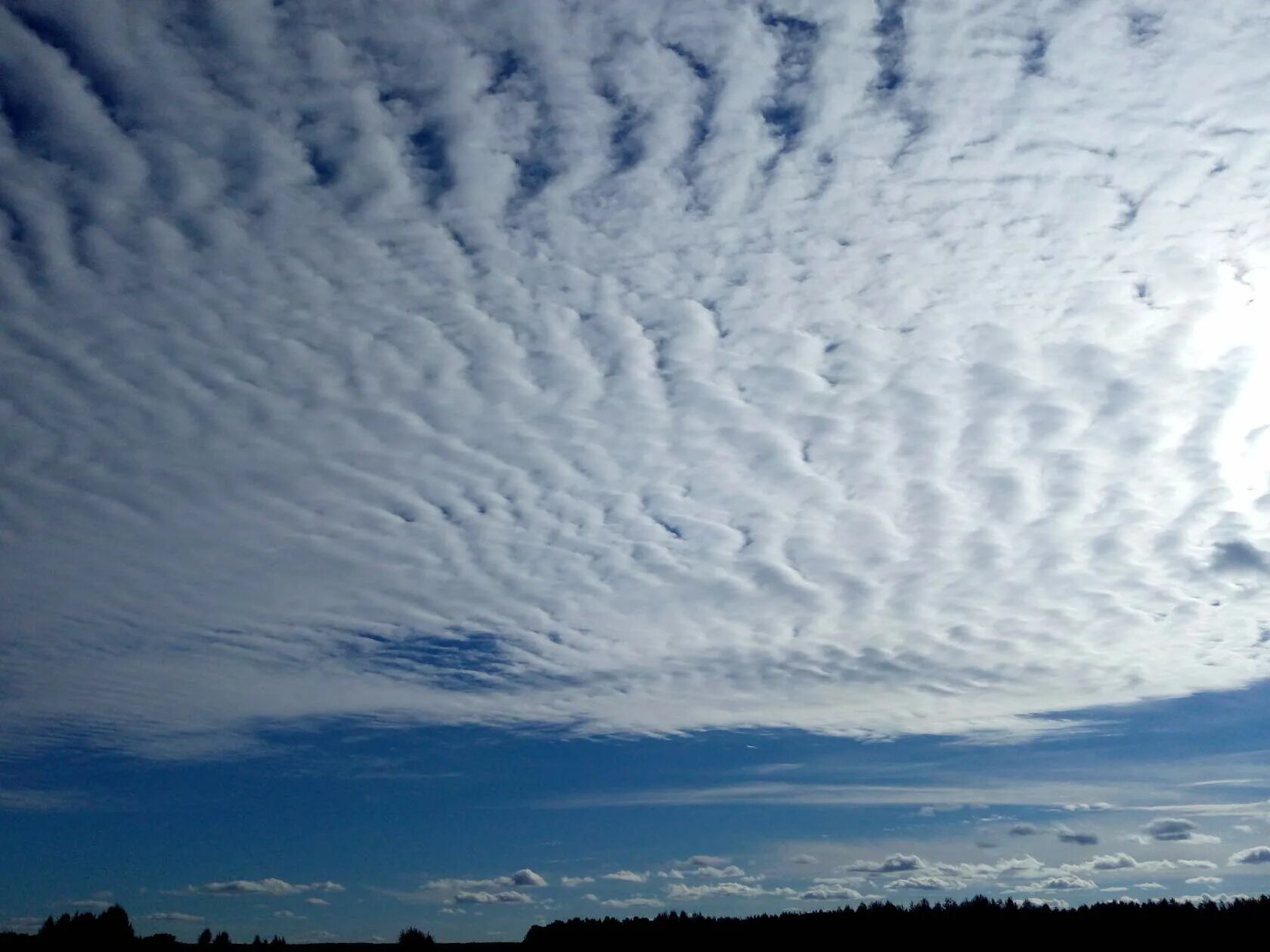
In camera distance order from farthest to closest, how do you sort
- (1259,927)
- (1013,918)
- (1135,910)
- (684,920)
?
(684,920) < (1013,918) < (1135,910) < (1259,927)

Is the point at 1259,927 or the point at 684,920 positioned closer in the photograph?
the point at 1259,927

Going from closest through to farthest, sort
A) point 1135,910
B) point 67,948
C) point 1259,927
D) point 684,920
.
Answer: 1. point 1259,927
2. point 1135,910
3. point 67,948
4. point 684,920

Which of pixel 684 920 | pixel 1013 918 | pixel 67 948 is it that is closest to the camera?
pixel 1013 918

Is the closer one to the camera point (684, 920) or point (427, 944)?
point (427, 944)

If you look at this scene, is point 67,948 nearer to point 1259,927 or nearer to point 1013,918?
point 1013,918

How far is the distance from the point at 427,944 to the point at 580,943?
41668 millimetres

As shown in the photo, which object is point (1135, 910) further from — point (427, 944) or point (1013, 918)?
point (427, 944)

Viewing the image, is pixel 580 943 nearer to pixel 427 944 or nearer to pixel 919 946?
pixel 427 944

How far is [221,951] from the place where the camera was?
16788 cm

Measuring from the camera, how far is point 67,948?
15888 centimetres

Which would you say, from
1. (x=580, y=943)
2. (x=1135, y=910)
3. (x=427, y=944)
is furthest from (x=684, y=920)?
(x=1135, y=910)

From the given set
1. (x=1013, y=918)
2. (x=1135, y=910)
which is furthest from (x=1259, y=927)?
(x=1013, y=918)

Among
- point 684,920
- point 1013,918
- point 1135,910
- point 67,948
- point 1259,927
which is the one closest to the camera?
point 1259,927

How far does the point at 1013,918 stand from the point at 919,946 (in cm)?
1186
